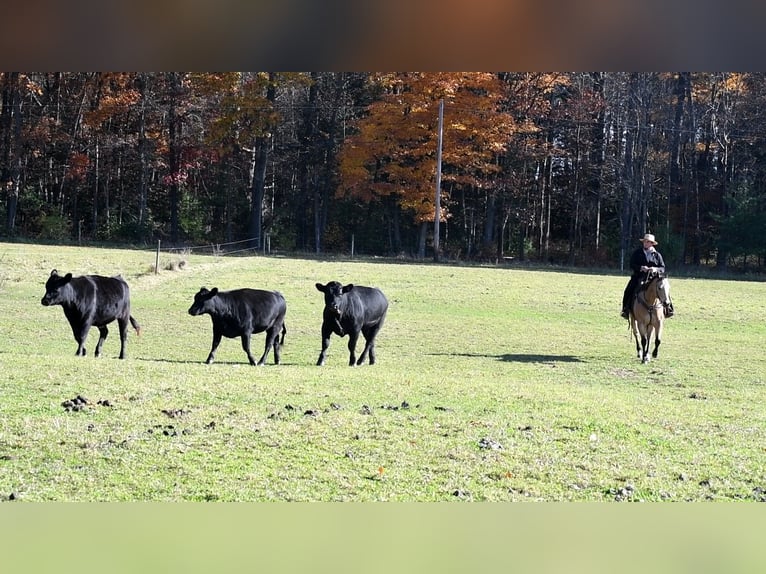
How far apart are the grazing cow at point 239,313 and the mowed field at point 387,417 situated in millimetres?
679

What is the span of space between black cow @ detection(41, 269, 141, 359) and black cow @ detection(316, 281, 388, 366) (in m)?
2.45

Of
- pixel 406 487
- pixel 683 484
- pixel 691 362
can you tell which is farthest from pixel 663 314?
pixel 406 487

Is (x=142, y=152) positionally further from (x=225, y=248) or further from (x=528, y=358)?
(x=528, y=358)

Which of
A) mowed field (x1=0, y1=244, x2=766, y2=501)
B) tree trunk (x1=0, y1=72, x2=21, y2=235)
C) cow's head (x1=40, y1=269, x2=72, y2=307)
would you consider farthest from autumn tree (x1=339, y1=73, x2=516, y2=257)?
cow's head (x1=40, y1=269, x2=72, y2=307)

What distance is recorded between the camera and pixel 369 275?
23234mm

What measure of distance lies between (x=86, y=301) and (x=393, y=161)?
76.0 feet

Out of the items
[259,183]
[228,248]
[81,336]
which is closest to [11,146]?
[228,248]

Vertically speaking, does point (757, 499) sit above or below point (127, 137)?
below

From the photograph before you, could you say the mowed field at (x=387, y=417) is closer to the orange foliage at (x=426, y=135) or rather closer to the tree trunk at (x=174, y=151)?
the orange foliage at (x=426, y=135)

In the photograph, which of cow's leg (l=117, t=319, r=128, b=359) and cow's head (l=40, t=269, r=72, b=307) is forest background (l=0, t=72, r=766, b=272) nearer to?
cow's leg (l=117, t=319, r=128, b=359)

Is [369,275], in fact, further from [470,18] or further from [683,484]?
[470,18]

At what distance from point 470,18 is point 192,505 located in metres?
3.14

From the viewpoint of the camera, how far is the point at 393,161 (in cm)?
3312

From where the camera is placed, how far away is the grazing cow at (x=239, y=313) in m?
10.6
